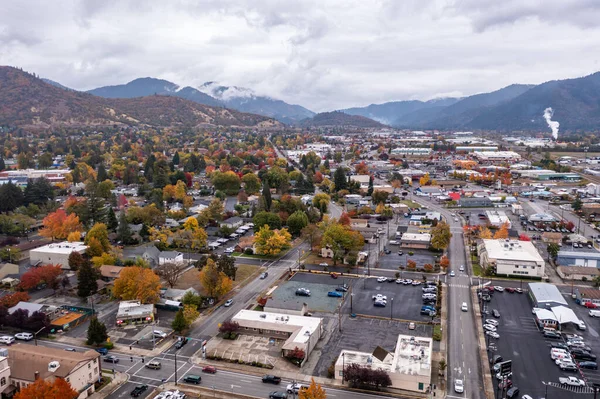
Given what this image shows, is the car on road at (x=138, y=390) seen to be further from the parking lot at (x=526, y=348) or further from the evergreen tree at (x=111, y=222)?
the evergreen tree at (x=111, y=222)

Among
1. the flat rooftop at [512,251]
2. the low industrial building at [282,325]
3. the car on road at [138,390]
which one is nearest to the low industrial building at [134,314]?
the low industrial building at [282,325]

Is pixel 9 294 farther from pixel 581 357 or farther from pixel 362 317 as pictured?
pixel 581 357

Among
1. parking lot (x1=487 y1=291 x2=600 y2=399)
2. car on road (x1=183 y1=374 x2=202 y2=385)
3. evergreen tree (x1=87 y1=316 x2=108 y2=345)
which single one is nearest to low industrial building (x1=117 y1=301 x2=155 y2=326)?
evergreen tree (x1=87 y1=316 x2=108 y2=345)

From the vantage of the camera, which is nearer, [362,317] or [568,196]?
[362,317]

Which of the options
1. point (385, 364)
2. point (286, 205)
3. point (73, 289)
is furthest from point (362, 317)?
point (286, 205)

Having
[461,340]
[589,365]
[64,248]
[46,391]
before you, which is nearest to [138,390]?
[46,391]

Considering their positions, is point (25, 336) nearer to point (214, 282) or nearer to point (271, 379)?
point (214, 282)
